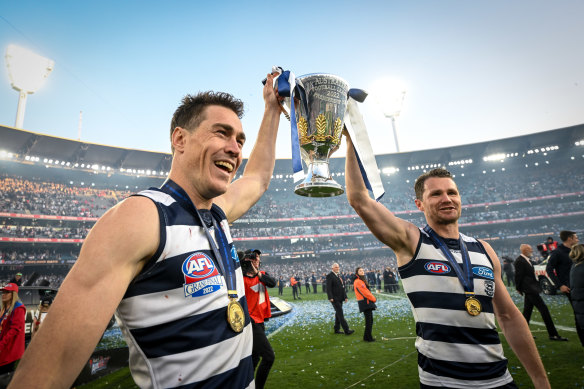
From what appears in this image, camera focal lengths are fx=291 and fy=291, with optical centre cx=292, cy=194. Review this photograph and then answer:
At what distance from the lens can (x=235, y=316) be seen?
123 cm

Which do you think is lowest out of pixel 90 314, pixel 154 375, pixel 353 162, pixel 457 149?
pixel 154 375

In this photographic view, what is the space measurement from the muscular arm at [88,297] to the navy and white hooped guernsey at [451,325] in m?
2.09

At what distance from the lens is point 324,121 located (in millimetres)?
2025

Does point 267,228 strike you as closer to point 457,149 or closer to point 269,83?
point 457,149

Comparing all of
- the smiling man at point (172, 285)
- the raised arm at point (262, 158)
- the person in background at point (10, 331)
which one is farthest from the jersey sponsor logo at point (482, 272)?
the person in background at point (10, 331)

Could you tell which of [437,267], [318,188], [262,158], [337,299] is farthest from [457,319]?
[337,299]

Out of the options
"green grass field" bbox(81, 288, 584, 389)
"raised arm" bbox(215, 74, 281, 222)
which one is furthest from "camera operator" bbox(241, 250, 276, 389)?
"raised arm" bbox(215, 74, 281, 222)

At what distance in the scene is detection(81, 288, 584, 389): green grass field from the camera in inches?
186

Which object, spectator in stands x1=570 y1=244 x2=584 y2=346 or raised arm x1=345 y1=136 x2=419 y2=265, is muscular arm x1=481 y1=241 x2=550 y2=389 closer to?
raised arm x1=345 y1=136 x2=419 y2=265

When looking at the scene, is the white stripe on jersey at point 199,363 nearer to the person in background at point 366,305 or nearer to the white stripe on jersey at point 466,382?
the white stripe on jersey at point 466,382

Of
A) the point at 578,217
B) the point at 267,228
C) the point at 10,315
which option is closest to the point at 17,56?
the point at 267,228

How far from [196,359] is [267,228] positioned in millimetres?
43967

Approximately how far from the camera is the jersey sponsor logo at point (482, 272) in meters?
2.40

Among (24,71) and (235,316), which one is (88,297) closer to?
(235,316)
